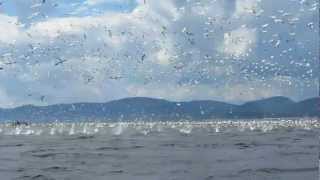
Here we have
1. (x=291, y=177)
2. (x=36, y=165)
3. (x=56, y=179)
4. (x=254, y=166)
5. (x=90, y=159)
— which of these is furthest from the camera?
(x=90, y=159)

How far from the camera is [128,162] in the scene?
5144 cm

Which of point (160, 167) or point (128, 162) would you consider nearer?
point (160, 167)

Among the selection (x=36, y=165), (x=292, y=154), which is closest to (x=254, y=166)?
(x=292, y=154)

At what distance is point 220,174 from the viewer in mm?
41375

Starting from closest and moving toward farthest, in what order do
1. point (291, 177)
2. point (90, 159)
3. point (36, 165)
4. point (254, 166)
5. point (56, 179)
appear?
point (291, 177) → point (56, 179) → point (254, 166) → point (36, 165) → point (90, 159)

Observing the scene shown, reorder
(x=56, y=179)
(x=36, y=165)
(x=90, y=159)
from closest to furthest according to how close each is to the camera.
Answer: (x=56, y=179)
(x=36, y=165)
(x=90, y=159)

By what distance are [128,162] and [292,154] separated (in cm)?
1389

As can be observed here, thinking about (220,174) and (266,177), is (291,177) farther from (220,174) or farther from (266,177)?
(220,174)

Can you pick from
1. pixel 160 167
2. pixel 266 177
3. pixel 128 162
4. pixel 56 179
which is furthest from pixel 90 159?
pixel 266 177

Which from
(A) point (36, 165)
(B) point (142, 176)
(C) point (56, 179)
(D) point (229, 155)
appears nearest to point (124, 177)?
(B) point (142, 176)

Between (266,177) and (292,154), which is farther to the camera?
(292,154)

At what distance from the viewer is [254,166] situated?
1784 inches

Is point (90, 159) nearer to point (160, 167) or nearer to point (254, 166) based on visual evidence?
point (160, 167)

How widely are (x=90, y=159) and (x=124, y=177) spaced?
47.3 ft
